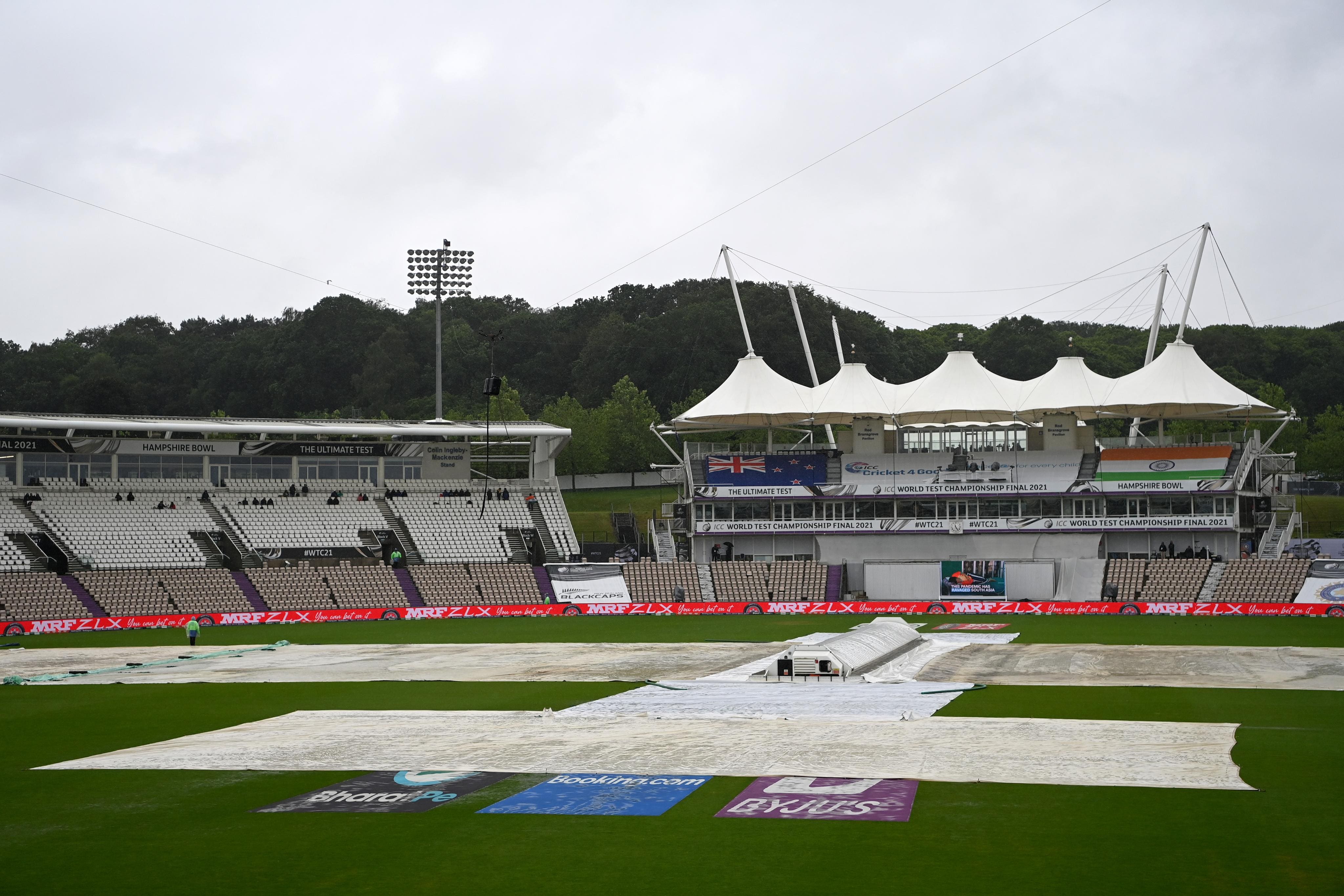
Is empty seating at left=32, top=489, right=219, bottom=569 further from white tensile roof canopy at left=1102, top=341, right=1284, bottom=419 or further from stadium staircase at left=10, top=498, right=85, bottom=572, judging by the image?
white tensile roof canopy at left=1102, top=341, right=1284, bottom=419

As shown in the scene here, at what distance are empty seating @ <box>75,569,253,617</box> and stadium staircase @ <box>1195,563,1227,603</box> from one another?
146 ft

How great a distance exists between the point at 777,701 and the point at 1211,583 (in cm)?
3860

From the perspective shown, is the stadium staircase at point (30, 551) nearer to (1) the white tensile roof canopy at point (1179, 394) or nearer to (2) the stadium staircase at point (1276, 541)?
(1) the white tensile roof canopy at point (1179, 394)

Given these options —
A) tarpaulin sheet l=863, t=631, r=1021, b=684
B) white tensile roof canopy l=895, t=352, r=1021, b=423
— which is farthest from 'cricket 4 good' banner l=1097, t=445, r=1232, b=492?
tarpaulin sheet l=863, t=631, r=1021, b=684

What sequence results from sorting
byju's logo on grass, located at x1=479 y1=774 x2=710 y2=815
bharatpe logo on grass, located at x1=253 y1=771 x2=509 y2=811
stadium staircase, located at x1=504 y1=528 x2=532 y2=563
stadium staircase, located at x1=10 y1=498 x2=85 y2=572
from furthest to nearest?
stadium staircase, located at x1=504 y1=528 x2=532 y2=563 → stadium staircase, located at x1=10 y1=498 x2=85 y2=572 → bharatpe logo on grass, located at x1=253 y1=771 x2=509 y2=811 → byju's logo on grass, located at x1=479 y1=774 x2=710 y2=815

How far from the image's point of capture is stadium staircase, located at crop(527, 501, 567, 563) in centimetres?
6494

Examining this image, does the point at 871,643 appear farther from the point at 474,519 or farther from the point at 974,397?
the point at 474,519

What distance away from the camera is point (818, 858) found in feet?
42.3

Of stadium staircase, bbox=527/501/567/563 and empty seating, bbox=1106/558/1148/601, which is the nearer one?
empty seating, bbox=1106/558/1148/601

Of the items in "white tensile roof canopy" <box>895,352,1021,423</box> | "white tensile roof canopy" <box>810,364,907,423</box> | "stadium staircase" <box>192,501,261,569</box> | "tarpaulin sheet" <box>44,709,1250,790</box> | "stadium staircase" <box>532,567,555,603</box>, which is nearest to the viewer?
"tarpaulin sheet" <box>44,709,1250,790</box>

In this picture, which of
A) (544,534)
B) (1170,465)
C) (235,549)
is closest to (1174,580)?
(1170,465)

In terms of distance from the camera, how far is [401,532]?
64.2m

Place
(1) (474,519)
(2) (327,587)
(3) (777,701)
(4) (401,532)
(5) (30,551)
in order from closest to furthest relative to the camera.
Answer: (3) (777,701) → (5) (30,551) → (2) (327,587) → (4) (401,532) → (1) (474,519)

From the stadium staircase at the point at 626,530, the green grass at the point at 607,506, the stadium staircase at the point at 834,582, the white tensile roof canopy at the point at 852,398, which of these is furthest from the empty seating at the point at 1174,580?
the green grass at the point at 607,506
